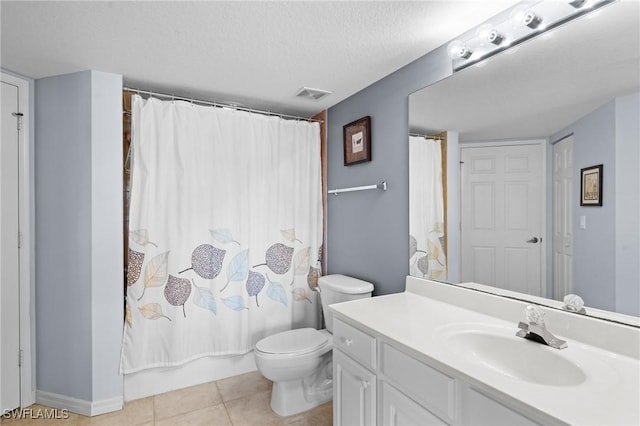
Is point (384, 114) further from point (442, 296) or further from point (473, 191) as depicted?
point (442, 296)

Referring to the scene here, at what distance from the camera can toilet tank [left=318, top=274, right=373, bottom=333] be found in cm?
235

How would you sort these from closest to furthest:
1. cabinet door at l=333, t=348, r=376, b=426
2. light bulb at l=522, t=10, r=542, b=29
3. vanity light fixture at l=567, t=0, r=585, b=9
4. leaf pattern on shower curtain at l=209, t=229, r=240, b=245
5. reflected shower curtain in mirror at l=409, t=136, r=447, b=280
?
vanity light fixture at l=567, t=0, r=585, b=9 → light bulb at l=522, t=10, r=542, b=29 → cabinet door at l=333, t=348, r=376, b=426 → reflected shower curtain in mirror at l=409, t=136, r=447, b=280 → leaf pattern on shower curtain at l=209, t=229, r=240, b=245

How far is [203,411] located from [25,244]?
1632 millimetres

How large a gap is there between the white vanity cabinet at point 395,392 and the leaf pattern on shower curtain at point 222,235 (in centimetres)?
123

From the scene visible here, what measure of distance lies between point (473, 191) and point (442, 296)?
0.59 metres

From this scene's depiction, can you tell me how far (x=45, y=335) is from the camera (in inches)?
91.0

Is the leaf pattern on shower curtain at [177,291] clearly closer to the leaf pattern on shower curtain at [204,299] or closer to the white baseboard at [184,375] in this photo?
the leaf pattern on shower curtain at [204,299]

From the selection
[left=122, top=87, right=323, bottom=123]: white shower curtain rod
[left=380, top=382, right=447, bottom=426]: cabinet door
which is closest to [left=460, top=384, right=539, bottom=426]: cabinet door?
[left=380, top=382, right=447, bottom=426]: cabinet door

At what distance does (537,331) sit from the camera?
127 cm

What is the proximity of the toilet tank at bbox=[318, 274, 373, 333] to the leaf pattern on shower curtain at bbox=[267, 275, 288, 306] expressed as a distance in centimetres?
40

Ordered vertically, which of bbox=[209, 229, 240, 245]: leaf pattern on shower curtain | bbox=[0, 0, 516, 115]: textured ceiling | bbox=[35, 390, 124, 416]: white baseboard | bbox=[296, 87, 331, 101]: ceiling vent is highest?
bbox=[0, 0, 516, 115]: textured ceiling

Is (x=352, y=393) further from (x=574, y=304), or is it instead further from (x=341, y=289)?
(x=574, y=304)

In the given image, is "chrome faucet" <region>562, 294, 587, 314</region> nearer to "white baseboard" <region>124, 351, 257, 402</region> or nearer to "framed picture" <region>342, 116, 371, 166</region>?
"framed picture" <region>342, 116, 371, 166</region>

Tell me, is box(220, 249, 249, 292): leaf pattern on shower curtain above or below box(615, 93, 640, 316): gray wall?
below
